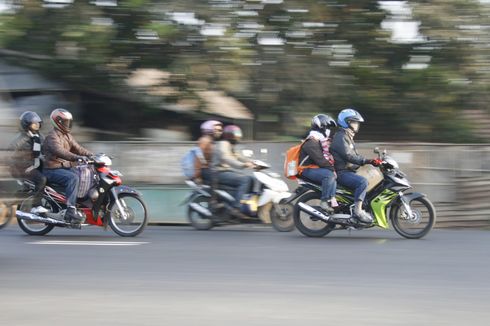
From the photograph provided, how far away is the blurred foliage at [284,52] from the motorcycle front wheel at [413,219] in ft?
17.4

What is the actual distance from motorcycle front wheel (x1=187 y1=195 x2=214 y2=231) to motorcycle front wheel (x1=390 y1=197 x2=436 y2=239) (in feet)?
10.4

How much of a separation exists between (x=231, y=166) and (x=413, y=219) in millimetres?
3137

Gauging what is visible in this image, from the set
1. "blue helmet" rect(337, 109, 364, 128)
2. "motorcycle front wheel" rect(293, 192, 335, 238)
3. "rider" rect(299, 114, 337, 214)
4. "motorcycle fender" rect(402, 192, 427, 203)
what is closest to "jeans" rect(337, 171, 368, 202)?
"rider" rect(299, 114, 337, 214)

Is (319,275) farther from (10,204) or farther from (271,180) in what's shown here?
(10,204)

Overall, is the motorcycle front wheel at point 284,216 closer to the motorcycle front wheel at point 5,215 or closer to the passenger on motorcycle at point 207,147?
the passenger on motorcycle at point 207,147

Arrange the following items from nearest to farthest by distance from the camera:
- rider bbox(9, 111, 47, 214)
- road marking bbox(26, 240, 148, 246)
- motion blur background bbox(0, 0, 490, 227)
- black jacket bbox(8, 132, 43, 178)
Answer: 1. road marking bbox(26, 240, 148, 246)
2. rider bbox(9, 111, 47, 214)
3. black jacket bbox(8, 132, 43, 178)
4. motion blur background bbox(0, 0, 490, 227)

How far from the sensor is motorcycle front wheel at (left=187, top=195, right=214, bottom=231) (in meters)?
11.8

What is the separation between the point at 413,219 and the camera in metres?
9.87

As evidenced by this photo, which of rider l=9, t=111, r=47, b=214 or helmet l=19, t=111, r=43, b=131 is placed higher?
helmet l=19, t=111, r=43, b=131

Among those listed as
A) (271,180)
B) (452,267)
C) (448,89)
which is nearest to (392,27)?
(448,89)

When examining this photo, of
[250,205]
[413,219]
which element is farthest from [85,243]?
[413,219]

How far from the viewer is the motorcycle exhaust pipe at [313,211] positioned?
10195 mm

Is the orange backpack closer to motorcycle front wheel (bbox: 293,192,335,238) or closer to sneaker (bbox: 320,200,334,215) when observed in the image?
motorcycle front wheel (bbox: 293,192,335,238)

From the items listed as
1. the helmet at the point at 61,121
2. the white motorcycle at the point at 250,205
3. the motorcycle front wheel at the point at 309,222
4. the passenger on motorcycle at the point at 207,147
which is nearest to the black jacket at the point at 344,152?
the motorcycle front wheel at the point at 309,222
